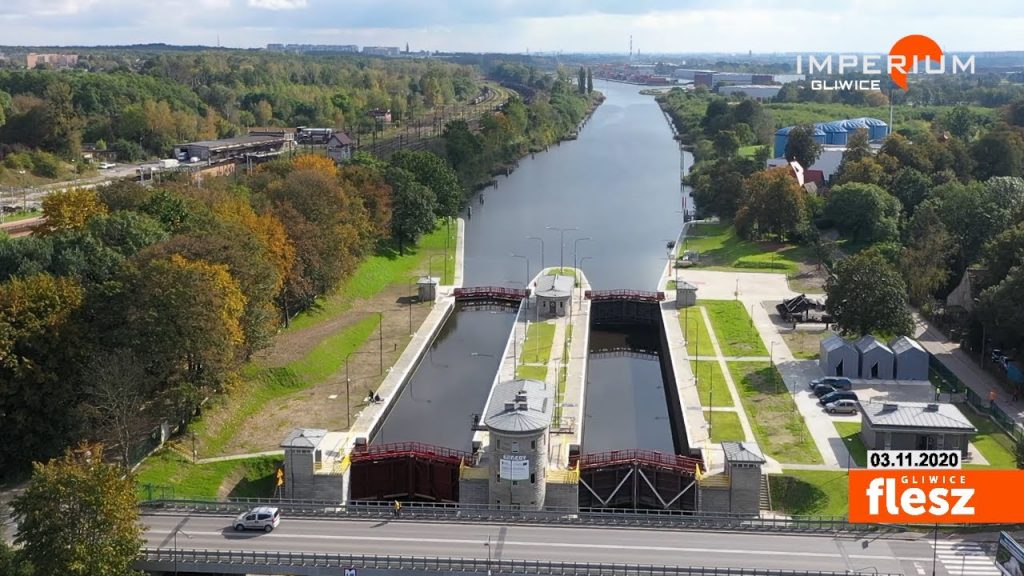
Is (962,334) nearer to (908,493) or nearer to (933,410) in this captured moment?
(933,410)

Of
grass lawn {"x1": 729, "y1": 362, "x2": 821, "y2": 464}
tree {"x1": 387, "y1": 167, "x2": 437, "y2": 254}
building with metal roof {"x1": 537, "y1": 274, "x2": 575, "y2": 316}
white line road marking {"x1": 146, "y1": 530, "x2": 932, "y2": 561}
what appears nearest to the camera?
white line road marking {"x1": 146, "y1": 530, "x2": 932, "y2": 561}

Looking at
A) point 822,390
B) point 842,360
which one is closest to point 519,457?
point 822,390

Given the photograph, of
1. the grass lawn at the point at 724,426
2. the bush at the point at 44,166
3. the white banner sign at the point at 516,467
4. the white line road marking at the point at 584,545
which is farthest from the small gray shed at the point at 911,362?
the bush at the point at 44,166

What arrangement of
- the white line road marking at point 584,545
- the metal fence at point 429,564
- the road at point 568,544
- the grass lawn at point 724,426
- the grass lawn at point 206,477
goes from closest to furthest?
the metal fence at point 429,564 → the road at point 568,544 → the white line road marking at point 584,545 → the grass lawn at point 206,477 → the grass lawn at point 724,426

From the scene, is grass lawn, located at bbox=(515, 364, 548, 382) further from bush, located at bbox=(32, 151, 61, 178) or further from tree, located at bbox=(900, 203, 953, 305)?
bush, located at bbox=(32, 151, 61, 178)

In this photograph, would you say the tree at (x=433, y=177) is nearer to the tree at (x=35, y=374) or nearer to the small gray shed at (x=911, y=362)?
the small gray shed at (x=911, y=362)

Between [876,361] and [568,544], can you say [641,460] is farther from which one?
[876,361]

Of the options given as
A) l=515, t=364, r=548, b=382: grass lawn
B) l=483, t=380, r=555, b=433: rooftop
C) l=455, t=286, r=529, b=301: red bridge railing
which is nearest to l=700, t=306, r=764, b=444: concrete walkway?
l=483, t=380, r=555, b=433: rooftop
